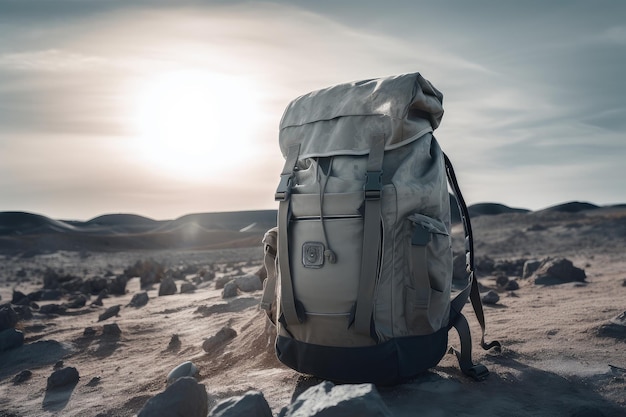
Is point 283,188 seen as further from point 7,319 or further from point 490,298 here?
point 7,319

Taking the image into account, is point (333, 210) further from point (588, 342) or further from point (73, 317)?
point (73, 317)

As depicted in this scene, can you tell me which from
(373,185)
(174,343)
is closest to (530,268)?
(174,343)

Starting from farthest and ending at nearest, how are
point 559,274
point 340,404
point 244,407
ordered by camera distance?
1. point 559,274
2. point 244,407
3. point 340,404

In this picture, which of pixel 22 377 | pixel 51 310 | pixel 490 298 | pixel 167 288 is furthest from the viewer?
pixel 167 288

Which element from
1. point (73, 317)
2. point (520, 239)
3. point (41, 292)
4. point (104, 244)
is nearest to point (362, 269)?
point (73, 317)

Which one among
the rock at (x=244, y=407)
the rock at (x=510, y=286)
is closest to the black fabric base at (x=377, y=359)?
the rock at (x=244, y=407)

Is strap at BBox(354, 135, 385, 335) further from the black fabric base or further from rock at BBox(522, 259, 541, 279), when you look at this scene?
rock at BBox(522, 259, 541, 279)

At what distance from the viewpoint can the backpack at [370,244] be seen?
2709 mm

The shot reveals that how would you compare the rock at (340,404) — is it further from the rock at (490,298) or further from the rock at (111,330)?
the rock at (111,330)

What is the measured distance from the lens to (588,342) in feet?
11.5

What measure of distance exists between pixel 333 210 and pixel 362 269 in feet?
1.12

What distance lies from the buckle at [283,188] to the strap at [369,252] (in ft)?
1.60

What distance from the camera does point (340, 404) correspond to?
6.57ft

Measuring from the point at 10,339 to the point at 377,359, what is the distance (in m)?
4.40
